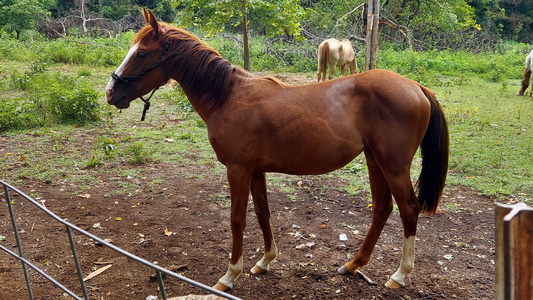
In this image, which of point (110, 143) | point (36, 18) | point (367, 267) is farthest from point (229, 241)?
point (36, 18)

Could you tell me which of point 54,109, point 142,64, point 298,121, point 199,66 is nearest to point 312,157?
point 298,121

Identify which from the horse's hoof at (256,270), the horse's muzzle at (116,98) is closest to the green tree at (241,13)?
the horse's muzzle at (116,98)

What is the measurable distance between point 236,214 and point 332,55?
10859mm

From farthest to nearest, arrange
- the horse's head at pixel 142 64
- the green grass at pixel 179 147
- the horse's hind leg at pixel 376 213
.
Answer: the green grass at pixel 179 147 < the horse's hind leg at pixel 376 213 < the horse's head at pixel 142 64

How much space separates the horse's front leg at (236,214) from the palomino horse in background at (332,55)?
10358mm

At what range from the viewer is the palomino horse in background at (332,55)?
44.4ft

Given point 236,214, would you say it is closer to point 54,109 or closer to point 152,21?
point 152,21

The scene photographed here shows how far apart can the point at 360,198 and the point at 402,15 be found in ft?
62.8

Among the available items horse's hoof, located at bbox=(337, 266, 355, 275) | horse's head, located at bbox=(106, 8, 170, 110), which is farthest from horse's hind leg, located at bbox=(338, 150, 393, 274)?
horse's head, located at bbox=(106, 8, 170, 110)

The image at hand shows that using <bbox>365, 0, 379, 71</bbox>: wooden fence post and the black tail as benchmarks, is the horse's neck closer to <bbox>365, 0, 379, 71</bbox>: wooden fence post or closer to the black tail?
the black tail

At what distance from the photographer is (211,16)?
9.70m

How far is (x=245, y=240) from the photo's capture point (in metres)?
4.50

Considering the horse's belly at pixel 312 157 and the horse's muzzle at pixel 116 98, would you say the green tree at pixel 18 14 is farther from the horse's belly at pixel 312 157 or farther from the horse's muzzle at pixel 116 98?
the horse's belly at pixel 312 157

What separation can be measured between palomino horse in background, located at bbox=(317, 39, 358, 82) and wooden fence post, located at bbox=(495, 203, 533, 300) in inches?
494
